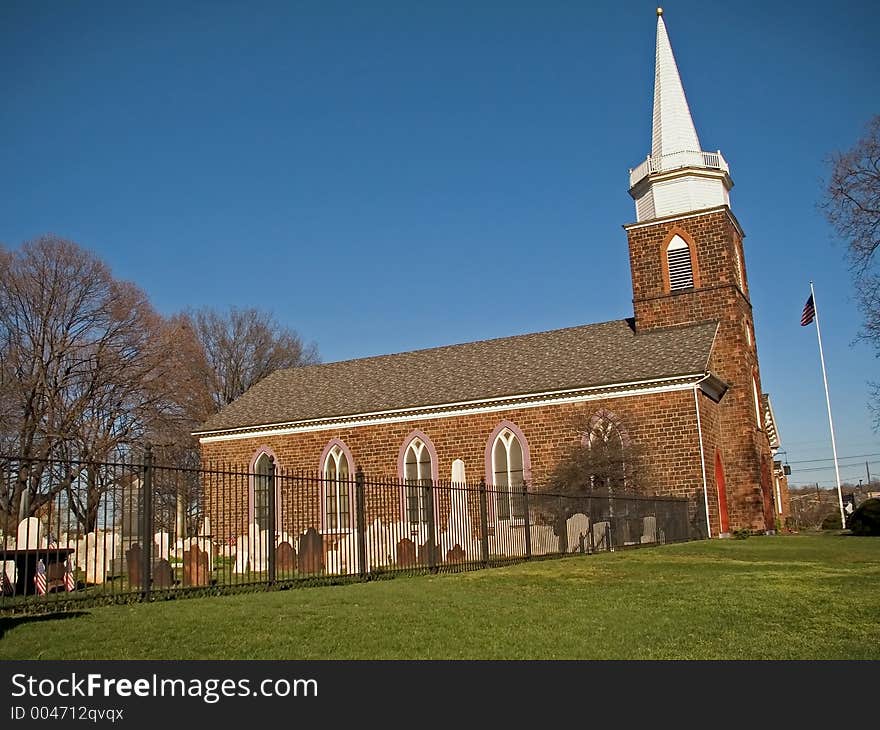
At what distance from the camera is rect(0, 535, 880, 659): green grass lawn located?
738cm

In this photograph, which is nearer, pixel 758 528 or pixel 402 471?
pixel 758 528

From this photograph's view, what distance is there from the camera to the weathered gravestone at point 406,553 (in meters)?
17.6

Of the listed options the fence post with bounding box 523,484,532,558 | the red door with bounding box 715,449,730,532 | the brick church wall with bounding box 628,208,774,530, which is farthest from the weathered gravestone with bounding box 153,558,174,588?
the brick church wall with bounding box 628,208,774,530

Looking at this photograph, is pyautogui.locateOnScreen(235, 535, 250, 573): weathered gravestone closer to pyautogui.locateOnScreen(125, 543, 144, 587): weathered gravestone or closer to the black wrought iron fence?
the black wrought iron fence

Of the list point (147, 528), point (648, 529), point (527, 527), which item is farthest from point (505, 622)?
point (648, 529)

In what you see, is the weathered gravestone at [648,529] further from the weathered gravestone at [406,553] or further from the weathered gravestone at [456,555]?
the weathered gravestone at [406,553]

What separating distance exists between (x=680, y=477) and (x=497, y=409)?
7.59 metres

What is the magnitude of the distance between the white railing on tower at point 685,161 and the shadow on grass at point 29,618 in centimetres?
3112

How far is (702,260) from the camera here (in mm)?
34875

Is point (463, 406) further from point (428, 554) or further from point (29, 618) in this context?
point (29, 618)
